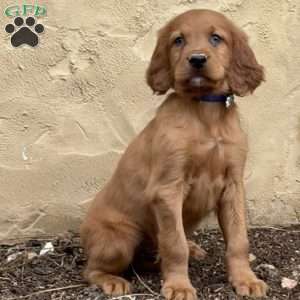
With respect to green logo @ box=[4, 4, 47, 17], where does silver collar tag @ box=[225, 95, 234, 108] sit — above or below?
below

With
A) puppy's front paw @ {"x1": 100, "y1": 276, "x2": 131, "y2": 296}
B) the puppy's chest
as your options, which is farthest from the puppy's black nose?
puppy's front paw @ {"x1": 100, "y1": 276, "x2": 131, "y2": 296}

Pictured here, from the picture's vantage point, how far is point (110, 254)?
14.1 ft

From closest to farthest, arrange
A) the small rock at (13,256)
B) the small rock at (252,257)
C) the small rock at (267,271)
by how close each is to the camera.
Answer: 1. the small rock at (267,271)
2. the small rock at (252,257)
3. the small rock at (13,256)

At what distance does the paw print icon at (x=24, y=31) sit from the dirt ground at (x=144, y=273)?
1347 mm

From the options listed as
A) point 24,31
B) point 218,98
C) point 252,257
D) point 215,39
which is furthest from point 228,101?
point 24,31

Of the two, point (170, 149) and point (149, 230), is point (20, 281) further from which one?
point (170, 149)

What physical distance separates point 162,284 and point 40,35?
192 centimetres

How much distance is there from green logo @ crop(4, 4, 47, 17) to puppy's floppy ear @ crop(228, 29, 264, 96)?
152cm

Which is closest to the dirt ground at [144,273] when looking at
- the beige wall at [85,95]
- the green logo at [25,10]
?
the beige wall at [85,95]

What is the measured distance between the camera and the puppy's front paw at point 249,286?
4094 millimetres

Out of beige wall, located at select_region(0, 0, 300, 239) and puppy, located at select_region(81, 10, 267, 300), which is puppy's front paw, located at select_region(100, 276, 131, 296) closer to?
puppy, located at select_region(81, 10, 267, 300)

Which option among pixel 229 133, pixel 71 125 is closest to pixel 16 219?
pixel 71 125

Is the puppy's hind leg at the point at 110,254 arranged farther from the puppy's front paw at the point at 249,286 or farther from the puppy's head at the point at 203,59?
the puppy's head at the point at 203,59

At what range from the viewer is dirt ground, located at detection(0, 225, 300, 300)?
4.29 metres
